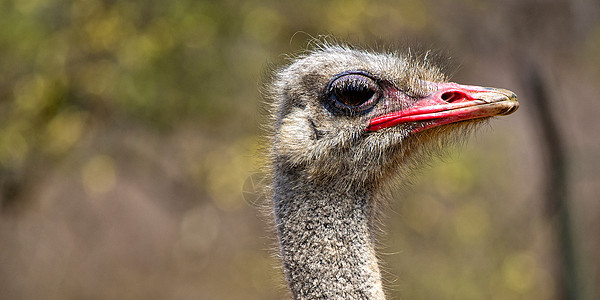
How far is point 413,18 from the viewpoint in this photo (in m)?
7.04

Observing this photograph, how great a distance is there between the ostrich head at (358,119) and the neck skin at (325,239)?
0.22 feet

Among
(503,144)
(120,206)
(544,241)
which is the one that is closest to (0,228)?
(120,206)

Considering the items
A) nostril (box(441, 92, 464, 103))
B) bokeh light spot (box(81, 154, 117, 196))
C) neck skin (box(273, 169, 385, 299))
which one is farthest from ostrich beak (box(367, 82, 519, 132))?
bokeh light spot (box(81, 154, 117, 196))

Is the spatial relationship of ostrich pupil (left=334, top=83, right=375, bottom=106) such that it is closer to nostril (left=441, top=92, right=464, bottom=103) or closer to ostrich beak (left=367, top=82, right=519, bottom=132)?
ostrich beak (left=367, top=82, right=519, bottom=132)

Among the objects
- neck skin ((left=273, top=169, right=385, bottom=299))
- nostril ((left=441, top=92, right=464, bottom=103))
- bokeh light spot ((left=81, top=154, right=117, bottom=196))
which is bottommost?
bokeh light spot ((left=81, top=154, right=117, bottom=196))

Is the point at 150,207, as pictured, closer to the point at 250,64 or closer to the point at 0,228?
the point at 0,228

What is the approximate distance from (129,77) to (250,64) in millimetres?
1008

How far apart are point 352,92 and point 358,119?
101mm

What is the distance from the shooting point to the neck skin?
2.90 metres

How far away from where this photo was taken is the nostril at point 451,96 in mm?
3018

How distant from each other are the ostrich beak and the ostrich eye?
8cm

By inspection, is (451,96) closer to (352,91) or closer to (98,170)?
(352,91)

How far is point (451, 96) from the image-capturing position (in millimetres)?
3053

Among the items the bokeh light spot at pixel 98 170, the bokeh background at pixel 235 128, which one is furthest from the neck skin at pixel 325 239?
the bokeh light spot at pixel 98 170
